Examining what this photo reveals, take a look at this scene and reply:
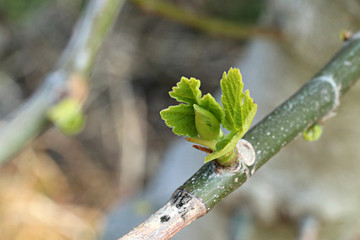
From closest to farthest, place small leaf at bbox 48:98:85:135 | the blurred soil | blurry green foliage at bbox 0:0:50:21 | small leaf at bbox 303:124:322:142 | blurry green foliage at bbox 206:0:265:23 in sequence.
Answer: small leaf at bbox 303:124:322:142
small leaf at bbox 48:98:85:135
blurry green foliage at bbox 206:0:265:23
blurry green foliage at bbox 0:0:50:21
the blurred soil

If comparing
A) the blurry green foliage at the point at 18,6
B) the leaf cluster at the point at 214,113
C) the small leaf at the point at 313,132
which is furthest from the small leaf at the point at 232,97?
the blurry green foliage at the point at 18,6

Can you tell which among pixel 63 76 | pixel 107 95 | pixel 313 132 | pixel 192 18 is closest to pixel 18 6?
pixel 107 95

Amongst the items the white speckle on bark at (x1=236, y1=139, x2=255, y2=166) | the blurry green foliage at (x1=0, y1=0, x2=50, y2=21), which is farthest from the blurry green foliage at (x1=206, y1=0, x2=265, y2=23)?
the white speckle on bark at (x1=236, y1=139, x2=255, y2=166)

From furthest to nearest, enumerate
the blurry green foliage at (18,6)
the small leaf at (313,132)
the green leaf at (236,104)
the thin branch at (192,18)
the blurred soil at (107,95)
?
the blurred soil at (107,95), the blurry green foliage at (18,6), the thin branch at (192,18), the small leaf at (313,132), the green leaf at (236,104)

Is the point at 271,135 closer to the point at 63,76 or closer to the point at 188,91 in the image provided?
the point at 188,91

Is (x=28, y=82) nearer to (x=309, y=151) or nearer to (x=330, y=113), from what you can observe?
(x=309, y=151)

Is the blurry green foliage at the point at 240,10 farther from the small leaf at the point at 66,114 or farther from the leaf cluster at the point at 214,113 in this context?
the leaf cluster at the point at 214,113

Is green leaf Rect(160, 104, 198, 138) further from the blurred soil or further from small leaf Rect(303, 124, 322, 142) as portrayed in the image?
the blurred soil

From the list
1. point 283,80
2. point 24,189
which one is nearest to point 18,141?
point 283,80
